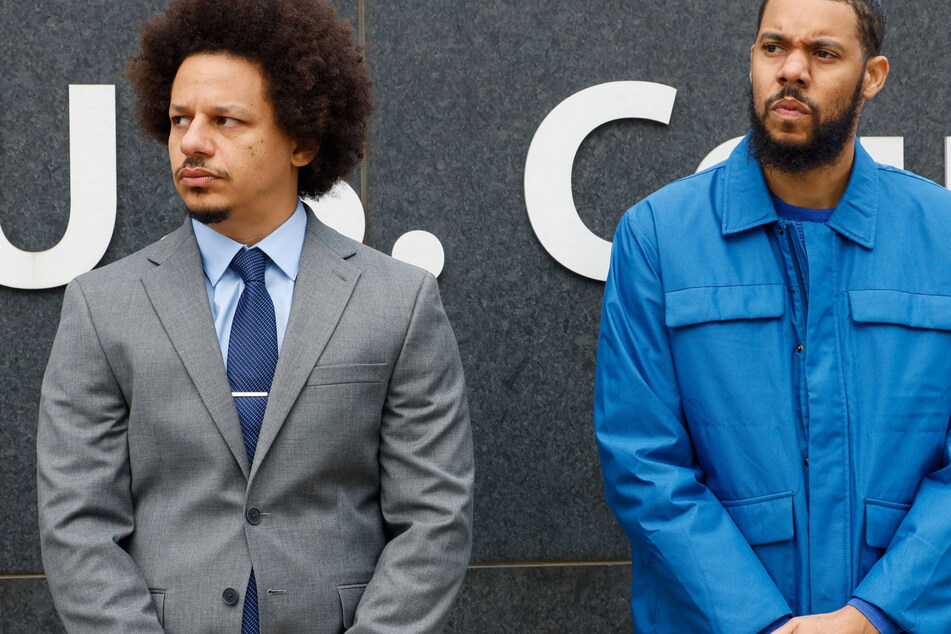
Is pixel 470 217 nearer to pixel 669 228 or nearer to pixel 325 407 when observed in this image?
pixel 669 228

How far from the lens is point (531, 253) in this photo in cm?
354

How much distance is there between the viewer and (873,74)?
2.57 metres

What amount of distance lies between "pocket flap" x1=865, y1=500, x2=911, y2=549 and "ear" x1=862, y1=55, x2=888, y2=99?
3.30 ft

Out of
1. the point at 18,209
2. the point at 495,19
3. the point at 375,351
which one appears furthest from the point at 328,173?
the point at 18,209

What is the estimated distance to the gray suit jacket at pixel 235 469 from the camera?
2.16 metres

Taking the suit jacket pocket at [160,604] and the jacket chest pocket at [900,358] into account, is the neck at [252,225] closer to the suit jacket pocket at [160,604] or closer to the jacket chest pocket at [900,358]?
the suit jacket pocket at [160,604]

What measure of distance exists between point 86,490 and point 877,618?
172 centimetres

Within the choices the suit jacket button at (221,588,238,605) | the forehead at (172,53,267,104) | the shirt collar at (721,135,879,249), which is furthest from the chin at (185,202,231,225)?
the shirt collar at (721,135,879,249)

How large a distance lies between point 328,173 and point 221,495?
945 mm

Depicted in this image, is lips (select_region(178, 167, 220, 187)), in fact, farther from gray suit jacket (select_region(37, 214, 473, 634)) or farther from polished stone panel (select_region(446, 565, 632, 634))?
polished stone panel (select_region(446, 565, 632, 634))

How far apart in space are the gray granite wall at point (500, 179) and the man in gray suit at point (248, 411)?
1.08 metres

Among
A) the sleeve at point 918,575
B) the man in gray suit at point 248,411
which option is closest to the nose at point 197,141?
the man in gray suit at point 248,411

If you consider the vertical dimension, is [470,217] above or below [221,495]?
above

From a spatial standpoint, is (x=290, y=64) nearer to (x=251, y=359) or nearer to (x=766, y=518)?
(x=251, y=359)
